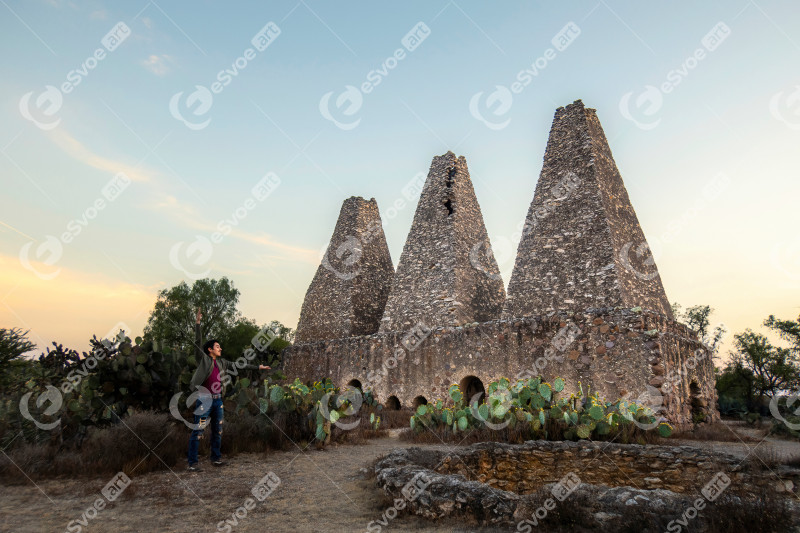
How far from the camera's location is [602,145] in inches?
517

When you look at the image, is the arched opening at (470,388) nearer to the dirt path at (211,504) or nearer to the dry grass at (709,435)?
the dry grass at (709,435)

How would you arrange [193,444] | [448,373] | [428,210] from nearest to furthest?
[193,444] → [448,373] → [428,210]

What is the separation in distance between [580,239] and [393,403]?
23.2ft

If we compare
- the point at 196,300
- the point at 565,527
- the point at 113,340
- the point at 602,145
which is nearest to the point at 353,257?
the point at 602,145

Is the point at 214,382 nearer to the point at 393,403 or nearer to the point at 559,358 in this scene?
the point at 559,358

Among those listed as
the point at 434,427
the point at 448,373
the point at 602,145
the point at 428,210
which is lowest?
the point at 434,427

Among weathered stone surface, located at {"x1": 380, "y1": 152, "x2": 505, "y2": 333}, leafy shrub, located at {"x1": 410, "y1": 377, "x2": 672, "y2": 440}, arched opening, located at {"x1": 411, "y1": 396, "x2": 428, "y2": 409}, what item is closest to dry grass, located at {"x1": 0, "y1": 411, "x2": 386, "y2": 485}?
leafy shrub, located at {"x1": 410, "y1": 377, "x2": 672, "y2": 440}

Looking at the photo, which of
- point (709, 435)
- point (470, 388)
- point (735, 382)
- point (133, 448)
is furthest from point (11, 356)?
point (735, 382)

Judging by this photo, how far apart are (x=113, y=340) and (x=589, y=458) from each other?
24.6ft

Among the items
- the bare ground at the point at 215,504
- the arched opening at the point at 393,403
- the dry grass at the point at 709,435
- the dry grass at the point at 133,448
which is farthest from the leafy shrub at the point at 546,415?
the arched opening at the point at 393,403

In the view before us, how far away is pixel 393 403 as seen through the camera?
545 inches

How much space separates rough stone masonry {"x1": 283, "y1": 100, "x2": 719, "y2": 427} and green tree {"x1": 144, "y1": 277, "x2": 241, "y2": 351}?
1711 centimetres

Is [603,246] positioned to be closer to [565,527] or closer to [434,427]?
[434,427]

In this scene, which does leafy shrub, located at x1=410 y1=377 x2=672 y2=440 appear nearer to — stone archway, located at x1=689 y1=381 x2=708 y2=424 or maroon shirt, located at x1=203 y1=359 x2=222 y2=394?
stone archway, located at x1=689 y1=381 x2=708 y2=424
